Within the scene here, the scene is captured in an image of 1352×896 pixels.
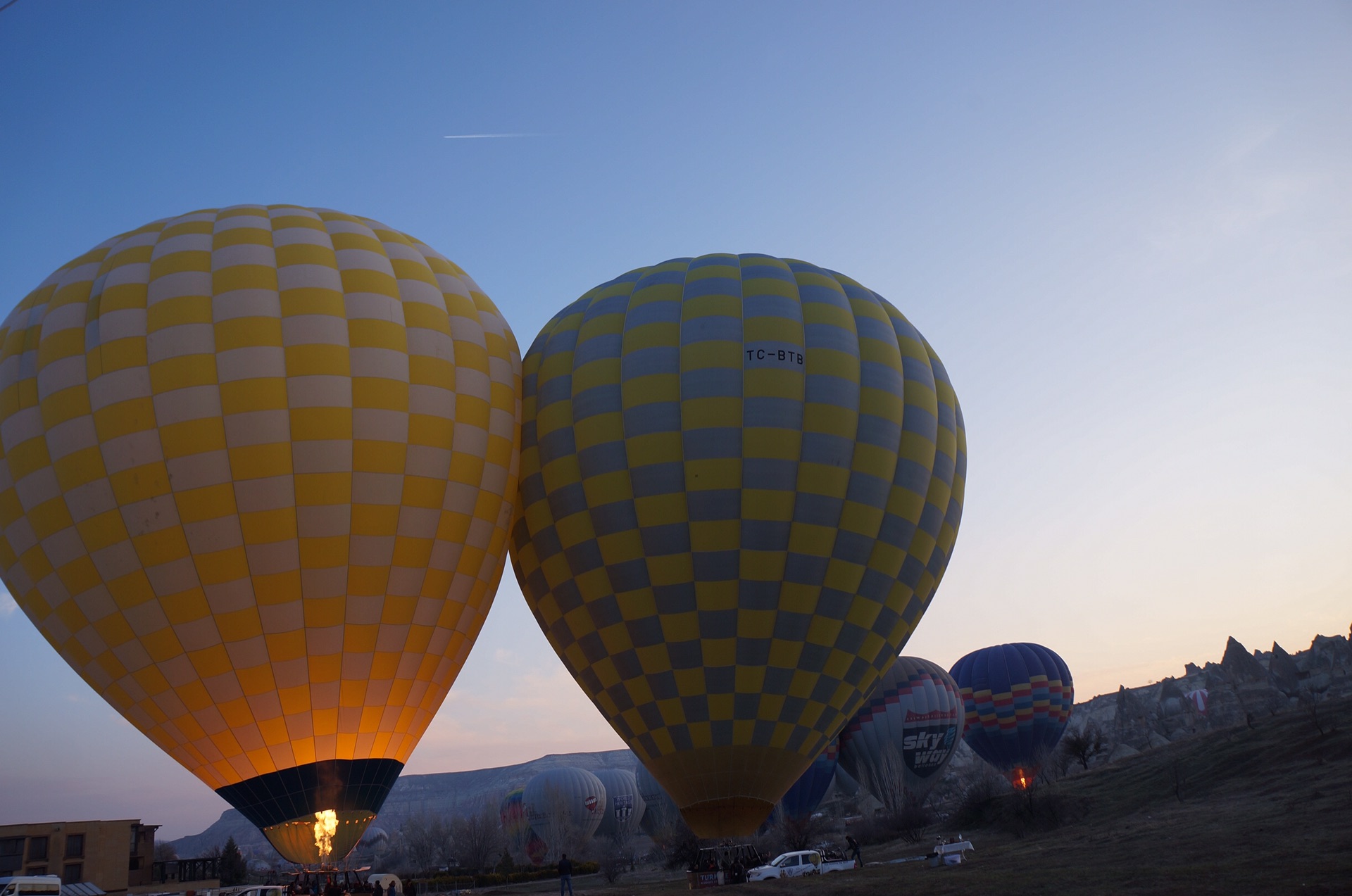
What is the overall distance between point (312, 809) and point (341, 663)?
1818 mm

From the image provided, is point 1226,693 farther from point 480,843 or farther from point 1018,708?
point 480,843

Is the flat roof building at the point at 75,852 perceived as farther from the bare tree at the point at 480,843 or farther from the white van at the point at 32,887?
the white van at the point at 32,887

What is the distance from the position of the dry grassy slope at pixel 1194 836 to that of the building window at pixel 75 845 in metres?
28.2

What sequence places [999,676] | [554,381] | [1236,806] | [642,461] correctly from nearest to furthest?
[642,461] → [554,381] → [1236,806] → [999,676]

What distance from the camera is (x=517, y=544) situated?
1549cm

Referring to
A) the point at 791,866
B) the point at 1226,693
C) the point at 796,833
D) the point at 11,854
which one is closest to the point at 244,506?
the point at 791,866

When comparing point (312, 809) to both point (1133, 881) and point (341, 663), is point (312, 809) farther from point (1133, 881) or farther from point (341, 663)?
point (1133, 881)

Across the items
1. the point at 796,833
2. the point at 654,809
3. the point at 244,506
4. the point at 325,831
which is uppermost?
the point at 244,506

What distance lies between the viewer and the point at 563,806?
1900 inches

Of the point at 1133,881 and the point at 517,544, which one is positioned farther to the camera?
the point at 517,544

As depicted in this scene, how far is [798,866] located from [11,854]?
1275 inches

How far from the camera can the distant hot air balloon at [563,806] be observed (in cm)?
4684

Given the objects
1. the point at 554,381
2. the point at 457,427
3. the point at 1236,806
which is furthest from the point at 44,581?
the point at 1236,806

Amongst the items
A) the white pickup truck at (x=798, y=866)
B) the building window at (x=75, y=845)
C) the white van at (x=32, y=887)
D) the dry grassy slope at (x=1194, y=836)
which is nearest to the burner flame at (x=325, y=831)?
the dry grassy slope at (x=1194, y=836)
